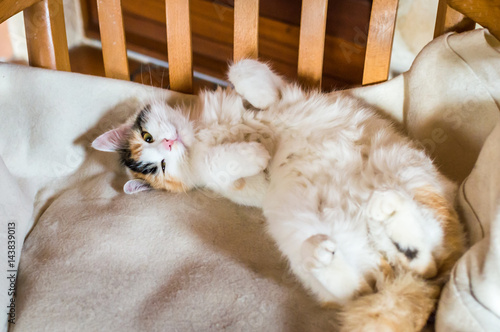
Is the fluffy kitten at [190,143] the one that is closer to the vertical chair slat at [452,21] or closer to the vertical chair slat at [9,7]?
the vertical chair slat at [9,7]

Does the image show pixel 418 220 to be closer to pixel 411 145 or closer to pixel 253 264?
pixel 411 145

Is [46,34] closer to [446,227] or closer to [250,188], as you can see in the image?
[250,188]

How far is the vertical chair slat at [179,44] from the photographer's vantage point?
143 centimetres

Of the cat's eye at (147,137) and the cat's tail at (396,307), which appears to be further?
the cat's eye at (147,137)

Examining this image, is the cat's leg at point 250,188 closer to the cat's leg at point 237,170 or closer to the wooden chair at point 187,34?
the cat's leg at point 237,170

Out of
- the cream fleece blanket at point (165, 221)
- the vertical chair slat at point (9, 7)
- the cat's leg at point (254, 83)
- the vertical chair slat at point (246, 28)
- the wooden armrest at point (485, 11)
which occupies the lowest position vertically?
the cream fleece blanket at point (165, 221)

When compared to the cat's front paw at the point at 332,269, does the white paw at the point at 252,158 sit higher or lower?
higher

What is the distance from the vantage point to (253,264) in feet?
3.82

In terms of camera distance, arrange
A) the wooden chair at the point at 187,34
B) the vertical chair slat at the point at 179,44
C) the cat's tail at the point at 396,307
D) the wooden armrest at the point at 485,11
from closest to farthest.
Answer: the cat's tail at the point at 396,307 → the wooden armrest at the point at 485,11 → the wooden chair at the point at 187,34 → the vertical chair slat at the point at 179,44

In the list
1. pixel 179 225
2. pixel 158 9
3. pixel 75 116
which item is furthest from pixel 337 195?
pixel 158 9

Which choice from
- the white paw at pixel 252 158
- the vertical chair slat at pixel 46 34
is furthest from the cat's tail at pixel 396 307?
the vertical chair slat at pixel 46 34

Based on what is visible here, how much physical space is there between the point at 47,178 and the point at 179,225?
0.51m

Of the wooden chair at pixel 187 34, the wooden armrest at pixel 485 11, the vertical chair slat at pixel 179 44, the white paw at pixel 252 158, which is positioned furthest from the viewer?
the vertical chair slat at pixel 179 44

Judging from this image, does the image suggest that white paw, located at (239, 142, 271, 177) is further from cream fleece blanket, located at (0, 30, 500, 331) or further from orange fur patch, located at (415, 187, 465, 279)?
orange fur patch, located at (415, 187, 465, 279)
